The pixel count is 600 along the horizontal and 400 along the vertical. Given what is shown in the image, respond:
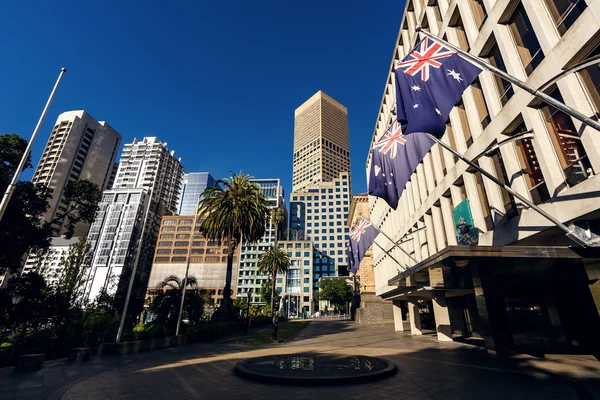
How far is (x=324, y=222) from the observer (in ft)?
489

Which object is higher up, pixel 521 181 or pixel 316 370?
pixel 521 181

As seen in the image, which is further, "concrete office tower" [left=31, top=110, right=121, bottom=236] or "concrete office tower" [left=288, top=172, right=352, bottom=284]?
"concrete office tower" [left=288, top=172, right=352, bottom=284]

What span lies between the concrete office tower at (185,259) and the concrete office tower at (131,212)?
7169mm

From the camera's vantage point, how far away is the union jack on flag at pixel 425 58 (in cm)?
882

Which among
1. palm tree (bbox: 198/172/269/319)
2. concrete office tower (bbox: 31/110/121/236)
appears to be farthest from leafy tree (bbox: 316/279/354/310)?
concrete office tower (bbox: 31/110/121/236)

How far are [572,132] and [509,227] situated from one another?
417 centimetres

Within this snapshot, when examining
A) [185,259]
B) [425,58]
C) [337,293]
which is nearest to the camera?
[425,58]

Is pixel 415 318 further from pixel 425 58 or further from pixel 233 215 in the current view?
pixel 425 58

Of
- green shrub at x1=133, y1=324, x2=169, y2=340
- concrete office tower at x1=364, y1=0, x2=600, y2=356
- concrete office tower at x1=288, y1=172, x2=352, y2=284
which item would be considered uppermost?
concrete office tower at x1=288, y1=172, x2=352, y2=284

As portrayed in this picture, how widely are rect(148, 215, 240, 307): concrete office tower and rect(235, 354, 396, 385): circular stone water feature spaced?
10780 cm

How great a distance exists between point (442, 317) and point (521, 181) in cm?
1496

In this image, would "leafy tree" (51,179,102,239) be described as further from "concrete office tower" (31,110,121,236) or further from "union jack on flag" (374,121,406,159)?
"concrete office tower" (31,110,121,236)

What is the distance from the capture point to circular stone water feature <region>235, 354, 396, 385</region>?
945 cm

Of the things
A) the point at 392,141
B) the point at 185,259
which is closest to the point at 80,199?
the point at 392,141
